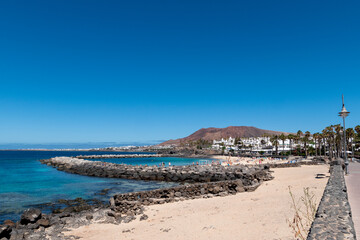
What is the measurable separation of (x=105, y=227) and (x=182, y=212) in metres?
4.20

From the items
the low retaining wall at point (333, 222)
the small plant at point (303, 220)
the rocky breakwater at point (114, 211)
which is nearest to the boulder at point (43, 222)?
the rocky breakwater at point (114, 211)

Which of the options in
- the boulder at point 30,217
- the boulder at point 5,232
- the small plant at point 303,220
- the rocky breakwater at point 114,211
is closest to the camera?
the small plant at point 303,220

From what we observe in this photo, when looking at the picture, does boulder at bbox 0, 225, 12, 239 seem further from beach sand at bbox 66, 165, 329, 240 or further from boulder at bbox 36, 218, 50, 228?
beach sand at bbox 66, 165, 329, 240

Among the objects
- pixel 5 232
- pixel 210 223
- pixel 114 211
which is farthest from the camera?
pixel 114 211

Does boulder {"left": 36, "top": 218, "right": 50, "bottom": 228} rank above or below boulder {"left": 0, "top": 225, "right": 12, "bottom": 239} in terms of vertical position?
below

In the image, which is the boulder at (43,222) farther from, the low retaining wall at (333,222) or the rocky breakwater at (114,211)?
the low retaining wall at (333,222)

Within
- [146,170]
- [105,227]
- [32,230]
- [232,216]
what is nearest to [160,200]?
[105,227]

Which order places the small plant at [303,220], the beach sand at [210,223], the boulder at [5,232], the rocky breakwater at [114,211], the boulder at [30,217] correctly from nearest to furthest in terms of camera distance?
the small plant at [303,220] → the beach sand at [210,223] → the boulder at [5,232] → the rocky breakwater at [114,211] → the boulder at [30,217]

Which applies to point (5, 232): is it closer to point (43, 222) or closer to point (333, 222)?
point (43, 222)

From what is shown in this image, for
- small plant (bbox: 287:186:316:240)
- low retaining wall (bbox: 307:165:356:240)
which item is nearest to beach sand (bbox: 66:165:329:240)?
small plant (bbox: 287:186:316:240)

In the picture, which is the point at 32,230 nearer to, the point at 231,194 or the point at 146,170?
the point at 231,194

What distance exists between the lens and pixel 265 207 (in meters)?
12.6

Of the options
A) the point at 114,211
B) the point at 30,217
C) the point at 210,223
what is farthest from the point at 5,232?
the point at 210,223

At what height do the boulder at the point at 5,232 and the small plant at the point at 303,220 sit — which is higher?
the small plant at the point at 303,220
